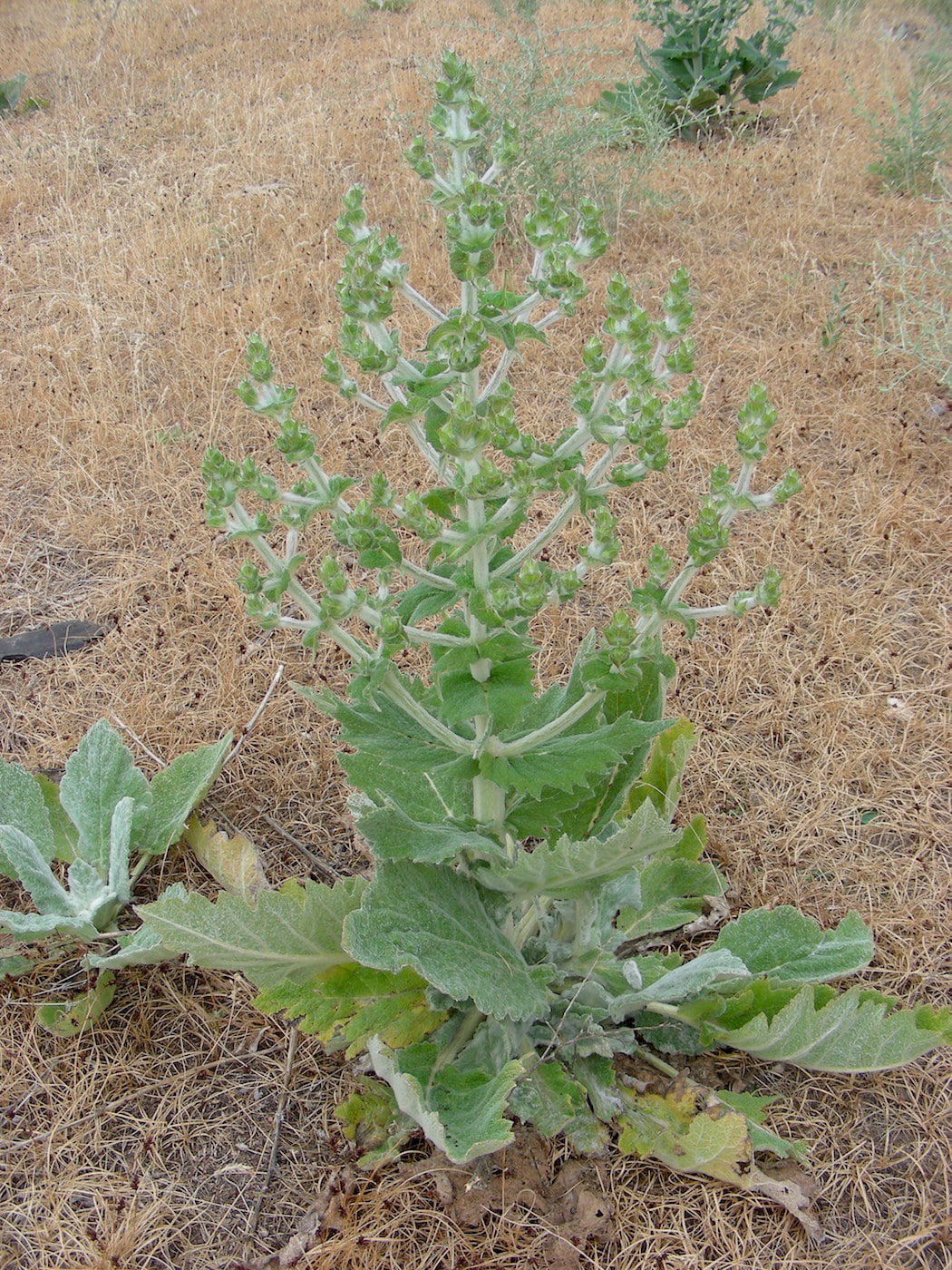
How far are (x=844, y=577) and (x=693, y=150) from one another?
4.20 m

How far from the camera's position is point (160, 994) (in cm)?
223

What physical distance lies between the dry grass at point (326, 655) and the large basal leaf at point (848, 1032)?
0.21 meters

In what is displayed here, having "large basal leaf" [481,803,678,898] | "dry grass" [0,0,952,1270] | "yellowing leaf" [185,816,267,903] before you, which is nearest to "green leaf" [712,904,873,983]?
"dry grass" [0,0,952,1270]

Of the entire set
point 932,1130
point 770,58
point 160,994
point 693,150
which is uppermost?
point 770,58

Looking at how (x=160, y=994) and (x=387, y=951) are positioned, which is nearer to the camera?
(x=387, y=951)

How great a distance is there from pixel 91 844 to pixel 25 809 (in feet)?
0.61

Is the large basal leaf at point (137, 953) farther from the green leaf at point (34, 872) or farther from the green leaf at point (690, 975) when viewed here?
the green leaf at point (690, 975)

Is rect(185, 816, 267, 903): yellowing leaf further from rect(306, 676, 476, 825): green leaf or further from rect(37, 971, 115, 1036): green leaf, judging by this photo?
rect(306, 676, 476, 825): green leaf

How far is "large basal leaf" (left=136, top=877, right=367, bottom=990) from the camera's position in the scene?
1.75m

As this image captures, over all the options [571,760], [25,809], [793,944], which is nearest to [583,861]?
[571,760]

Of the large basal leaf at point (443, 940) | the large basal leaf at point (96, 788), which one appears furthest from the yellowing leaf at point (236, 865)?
the large basal leaf at point (443, 940)

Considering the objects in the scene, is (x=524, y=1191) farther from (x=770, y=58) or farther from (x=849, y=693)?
(x=770, y=58)

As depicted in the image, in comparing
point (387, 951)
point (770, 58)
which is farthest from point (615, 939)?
point (770, 58)

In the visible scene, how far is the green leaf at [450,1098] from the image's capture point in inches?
62.4
